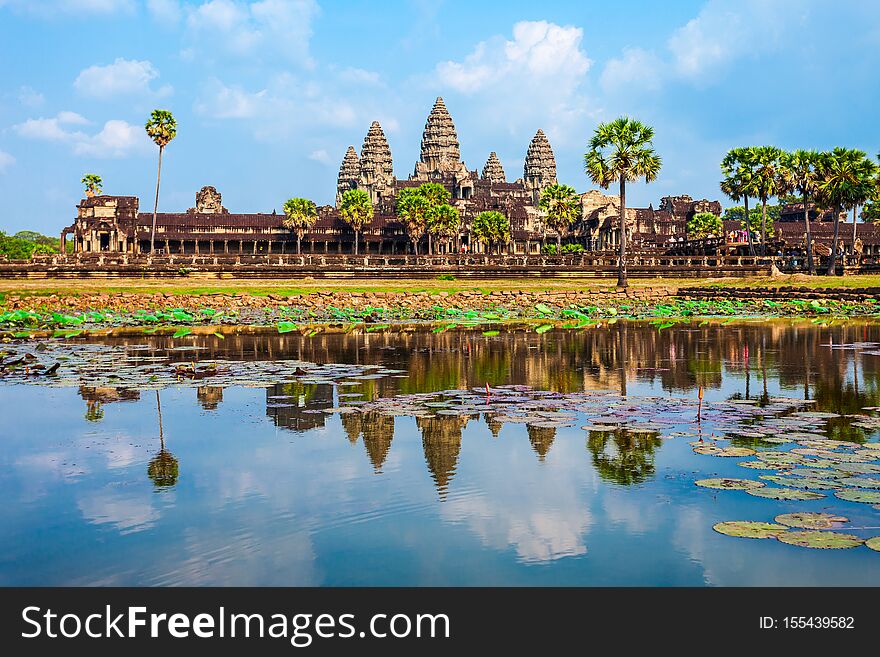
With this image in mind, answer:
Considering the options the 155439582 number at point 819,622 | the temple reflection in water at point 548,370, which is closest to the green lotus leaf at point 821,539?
the 155439582 number at point 819,622

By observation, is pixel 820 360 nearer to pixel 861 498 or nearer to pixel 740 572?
pixel 861 498

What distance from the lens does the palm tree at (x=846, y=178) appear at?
224 feet

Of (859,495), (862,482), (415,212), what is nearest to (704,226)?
(415,212)

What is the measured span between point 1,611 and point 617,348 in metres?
21.1

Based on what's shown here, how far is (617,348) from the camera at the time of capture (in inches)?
1012

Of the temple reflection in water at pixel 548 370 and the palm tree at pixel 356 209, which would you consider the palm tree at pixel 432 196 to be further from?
the temple reflection in water at pixel 548 370

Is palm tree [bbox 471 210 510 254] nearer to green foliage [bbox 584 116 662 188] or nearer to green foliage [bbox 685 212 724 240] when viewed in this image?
green foliage [bbox 685 212 724 240]

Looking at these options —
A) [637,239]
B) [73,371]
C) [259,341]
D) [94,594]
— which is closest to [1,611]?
[94,594]

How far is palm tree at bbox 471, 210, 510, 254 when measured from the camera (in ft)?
411

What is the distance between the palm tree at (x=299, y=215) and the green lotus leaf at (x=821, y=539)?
118 m

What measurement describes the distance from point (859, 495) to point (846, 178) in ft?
219

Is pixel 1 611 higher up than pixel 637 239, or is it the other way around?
pixel 637 239

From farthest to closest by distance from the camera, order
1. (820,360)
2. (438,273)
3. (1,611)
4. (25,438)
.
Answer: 1. (438,273)
2. (820,360)
3. (25,438)
4. (1,611)

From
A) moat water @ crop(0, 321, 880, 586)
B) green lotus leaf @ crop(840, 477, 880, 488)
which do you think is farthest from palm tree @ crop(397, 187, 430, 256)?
green lotus leaf @ crop(840, 477, 880, 488)
